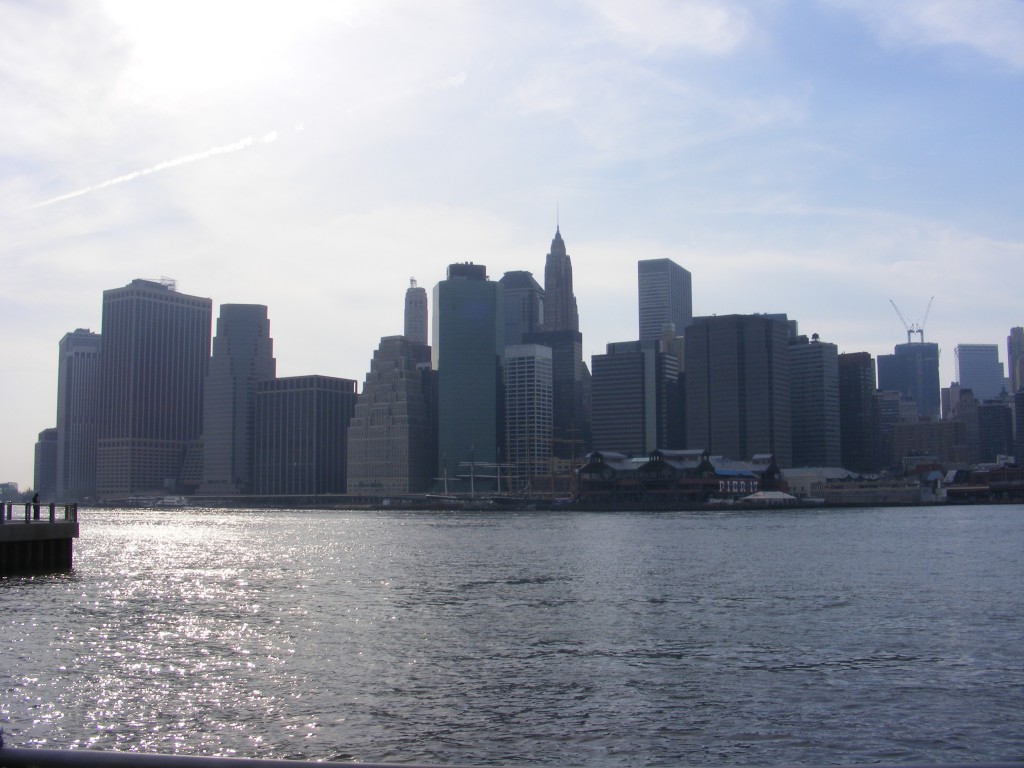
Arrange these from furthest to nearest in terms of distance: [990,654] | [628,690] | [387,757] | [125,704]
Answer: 1. [990,654]
2. [628,690]
3. [125,704]
4. [387,757]

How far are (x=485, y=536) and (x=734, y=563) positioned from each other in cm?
6621

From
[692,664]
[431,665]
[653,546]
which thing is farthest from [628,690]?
[653,546]

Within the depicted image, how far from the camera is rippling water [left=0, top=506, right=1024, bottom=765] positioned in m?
28.4

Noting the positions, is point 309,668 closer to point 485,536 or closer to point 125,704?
point 125,704

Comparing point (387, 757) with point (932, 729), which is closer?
point (387, 757)

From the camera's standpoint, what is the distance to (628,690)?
34.8m

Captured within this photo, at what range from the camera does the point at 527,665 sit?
39.2m

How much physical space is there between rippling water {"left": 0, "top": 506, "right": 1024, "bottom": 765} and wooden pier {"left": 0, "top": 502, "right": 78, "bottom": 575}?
2497 mm

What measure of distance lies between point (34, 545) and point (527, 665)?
164ft

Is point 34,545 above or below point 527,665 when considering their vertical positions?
above

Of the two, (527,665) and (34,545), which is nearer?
(527,665)

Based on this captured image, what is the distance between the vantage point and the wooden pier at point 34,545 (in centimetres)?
7212

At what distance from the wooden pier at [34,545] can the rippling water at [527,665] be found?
2497mm

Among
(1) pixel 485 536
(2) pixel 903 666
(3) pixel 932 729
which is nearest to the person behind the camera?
(3) pixel 932 729
